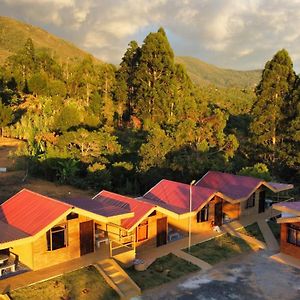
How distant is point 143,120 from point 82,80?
13.2 m

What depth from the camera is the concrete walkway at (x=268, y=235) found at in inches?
871

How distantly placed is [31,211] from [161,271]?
6883 millimetres

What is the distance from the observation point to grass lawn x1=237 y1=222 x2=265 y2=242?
23.7 metres

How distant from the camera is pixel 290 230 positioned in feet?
67.4

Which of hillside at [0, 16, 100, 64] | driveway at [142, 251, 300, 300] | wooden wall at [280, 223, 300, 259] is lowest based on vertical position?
driveway at [142, 251, 300, 300]

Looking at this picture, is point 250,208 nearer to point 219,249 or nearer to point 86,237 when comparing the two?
point 219,249

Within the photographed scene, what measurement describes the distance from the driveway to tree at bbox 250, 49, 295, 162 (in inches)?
869

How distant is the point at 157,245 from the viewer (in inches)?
848

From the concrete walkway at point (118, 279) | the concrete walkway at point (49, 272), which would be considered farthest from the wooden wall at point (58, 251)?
the concrete walkway at point (118, 279)

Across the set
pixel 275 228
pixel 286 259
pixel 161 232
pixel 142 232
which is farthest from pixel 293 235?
pixel 142 232

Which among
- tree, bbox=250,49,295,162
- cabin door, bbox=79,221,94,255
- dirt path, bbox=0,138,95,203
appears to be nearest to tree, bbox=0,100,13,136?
dirt path, bbox=0,138,95,203

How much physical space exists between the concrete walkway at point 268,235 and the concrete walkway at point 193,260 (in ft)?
15.3

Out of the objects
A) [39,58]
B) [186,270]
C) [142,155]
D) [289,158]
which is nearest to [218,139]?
[142,155]

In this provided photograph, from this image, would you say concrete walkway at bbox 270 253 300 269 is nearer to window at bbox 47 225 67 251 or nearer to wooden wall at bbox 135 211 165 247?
wooden wall at bbox 135 211 165 247
